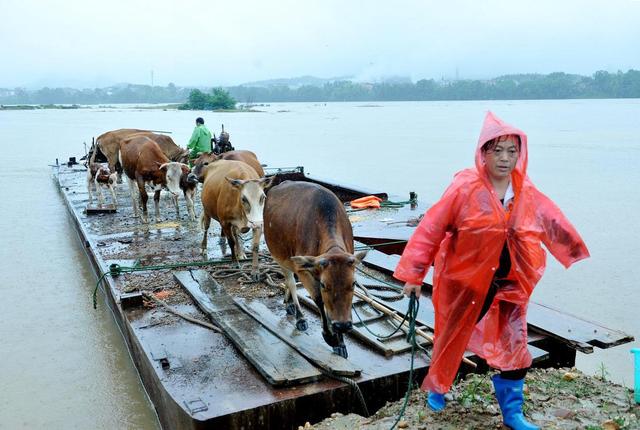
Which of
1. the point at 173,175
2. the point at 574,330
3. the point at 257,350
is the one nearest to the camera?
the point at 257,350

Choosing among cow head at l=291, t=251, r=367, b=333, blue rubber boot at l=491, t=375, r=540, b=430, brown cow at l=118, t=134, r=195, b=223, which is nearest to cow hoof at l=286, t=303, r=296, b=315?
cow head at l=291, t=251, r=367, b=333

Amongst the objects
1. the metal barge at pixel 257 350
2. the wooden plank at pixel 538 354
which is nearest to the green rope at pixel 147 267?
the metal barge at pixel 257 350

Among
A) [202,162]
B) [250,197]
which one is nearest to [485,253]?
[250,197]

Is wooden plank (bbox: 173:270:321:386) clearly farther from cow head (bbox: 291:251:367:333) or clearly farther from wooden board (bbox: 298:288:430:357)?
wooden board (bbox: 298:288:430:357)

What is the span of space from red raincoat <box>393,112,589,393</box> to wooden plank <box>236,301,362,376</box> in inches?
52.5

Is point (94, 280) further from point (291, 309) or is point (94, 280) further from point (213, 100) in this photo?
point (213, 100)

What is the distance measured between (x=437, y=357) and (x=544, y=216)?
48.1 inches

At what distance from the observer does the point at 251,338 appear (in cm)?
612

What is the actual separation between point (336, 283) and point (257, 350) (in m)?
1.31

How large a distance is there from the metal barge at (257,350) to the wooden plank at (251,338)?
10mm

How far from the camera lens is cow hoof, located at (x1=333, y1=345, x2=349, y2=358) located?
220 inches

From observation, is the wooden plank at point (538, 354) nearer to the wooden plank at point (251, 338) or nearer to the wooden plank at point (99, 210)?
the wooden plank at point (251, 338)

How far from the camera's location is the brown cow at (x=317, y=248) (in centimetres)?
502

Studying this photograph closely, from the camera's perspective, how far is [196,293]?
300 inches
